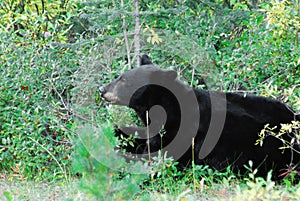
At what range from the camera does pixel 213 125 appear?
4.95 m

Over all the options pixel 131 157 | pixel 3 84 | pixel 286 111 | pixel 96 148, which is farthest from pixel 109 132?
pixel 3 84

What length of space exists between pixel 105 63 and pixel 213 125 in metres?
1.82

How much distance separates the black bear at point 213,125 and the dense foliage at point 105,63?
49 cm

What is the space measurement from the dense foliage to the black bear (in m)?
0.49

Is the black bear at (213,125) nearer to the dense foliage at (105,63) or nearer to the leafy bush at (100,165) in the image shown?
the dense foliage at (105,63)

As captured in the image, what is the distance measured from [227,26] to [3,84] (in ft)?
10.4

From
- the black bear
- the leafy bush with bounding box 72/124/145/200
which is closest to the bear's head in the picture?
the black bear

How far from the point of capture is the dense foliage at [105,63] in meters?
5.50

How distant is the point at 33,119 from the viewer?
5484 mm

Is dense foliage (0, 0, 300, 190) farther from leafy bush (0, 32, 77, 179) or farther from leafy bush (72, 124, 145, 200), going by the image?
leafy bush (72, 124, 145, 200)

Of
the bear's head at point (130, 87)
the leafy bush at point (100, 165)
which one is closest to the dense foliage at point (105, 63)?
the bear's head at point (130, 87)

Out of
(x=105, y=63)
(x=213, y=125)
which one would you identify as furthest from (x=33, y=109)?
(x=213, y=125)

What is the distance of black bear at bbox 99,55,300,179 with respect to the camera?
491 centimetres

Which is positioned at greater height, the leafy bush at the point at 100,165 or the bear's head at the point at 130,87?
the leafy bush at the point at 100,165
